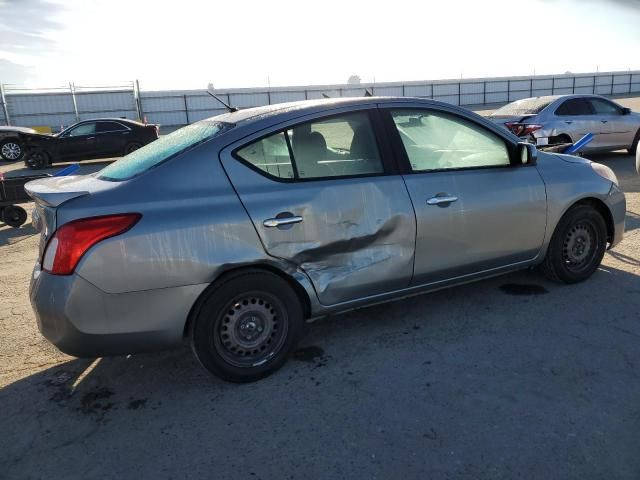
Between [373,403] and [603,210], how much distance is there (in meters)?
2.91

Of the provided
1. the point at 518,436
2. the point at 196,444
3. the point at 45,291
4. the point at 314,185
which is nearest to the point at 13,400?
the point at 45,291

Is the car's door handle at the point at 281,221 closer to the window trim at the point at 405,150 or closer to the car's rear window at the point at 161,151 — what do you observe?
the car's rear window at the point at 161,151

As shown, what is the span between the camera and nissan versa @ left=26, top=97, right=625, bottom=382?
108 inches

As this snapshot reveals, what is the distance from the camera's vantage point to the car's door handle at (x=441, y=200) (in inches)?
139

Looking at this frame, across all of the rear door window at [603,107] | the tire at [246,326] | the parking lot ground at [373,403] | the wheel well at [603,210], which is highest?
the rear door window at [603,107]

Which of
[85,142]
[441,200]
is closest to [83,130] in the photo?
[85,142]

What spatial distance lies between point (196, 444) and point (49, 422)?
2.98 feet

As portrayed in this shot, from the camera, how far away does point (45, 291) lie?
277 centimetres

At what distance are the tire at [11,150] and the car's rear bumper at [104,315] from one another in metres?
16.9

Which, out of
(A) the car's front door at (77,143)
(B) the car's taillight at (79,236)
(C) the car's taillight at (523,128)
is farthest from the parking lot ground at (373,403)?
(A) the car's front door at (77,143)

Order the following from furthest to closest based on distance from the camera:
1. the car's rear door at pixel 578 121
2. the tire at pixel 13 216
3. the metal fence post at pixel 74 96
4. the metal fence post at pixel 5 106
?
the metal fence post at pixel 74 96, the metal fence post at pixel 5 106, the car's rear door at pixel 578 121, the tire at pixel 13 216

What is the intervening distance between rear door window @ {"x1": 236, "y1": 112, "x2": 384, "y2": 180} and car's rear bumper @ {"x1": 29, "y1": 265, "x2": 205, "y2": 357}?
2.93ft

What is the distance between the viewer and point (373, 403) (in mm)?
2891

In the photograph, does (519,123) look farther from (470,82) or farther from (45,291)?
A: (470,82)
